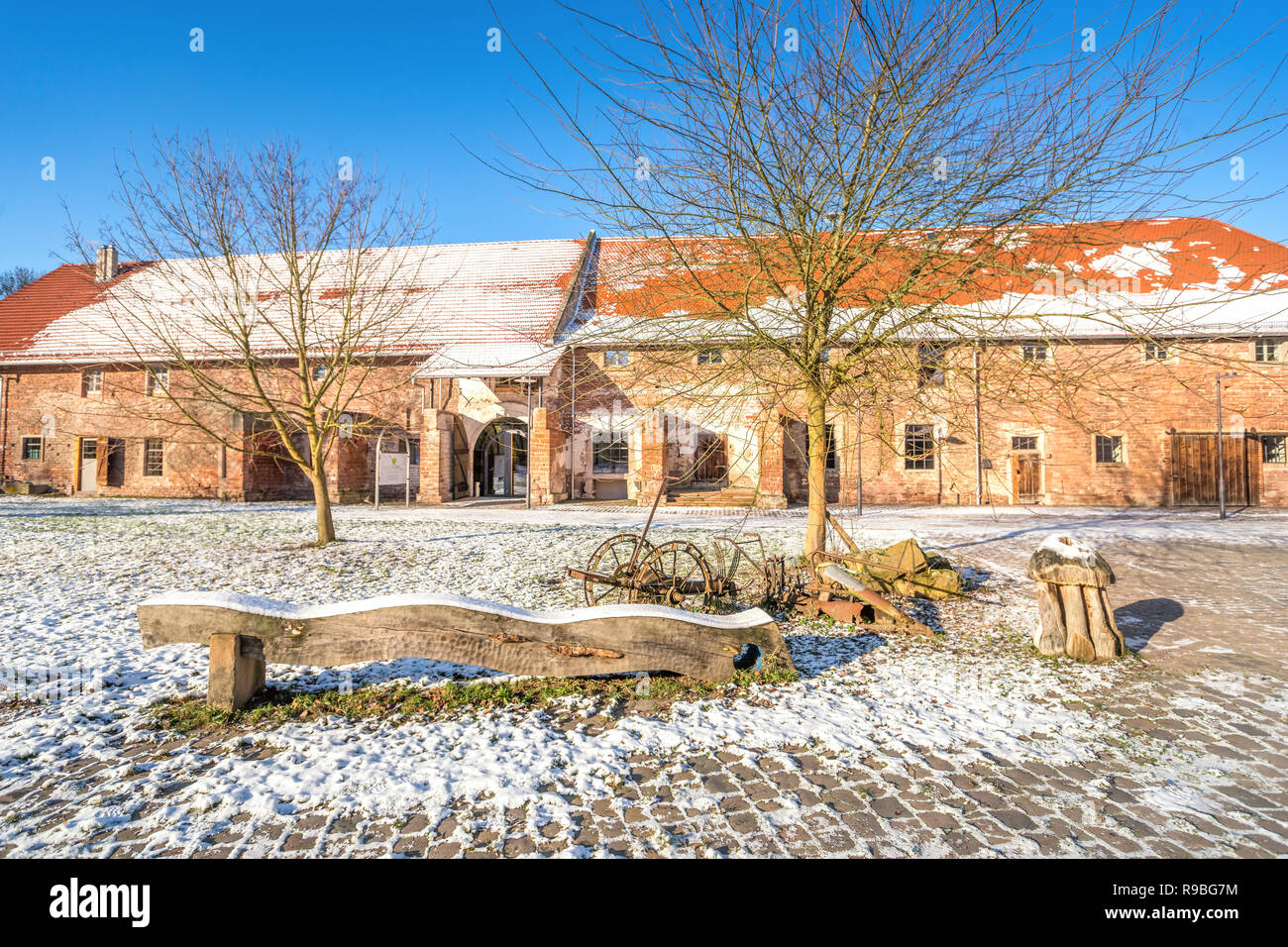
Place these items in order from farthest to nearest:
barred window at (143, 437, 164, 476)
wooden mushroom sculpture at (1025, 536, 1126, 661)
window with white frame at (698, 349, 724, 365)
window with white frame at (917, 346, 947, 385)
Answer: barred window at (143, 437, 164, 476) → window with white frame at (698, 349, 724, 365) → window with white frame at (917, 346, 947, 385) → wooden mushroom sculpture at (1025, 536, 1126, 661)

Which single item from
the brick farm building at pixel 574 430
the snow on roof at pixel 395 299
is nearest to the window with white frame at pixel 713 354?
the brick farm building at pixel 574 430

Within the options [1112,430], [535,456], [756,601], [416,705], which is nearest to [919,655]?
[756,601]

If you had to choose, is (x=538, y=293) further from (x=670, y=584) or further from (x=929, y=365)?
(x=670, y=584)

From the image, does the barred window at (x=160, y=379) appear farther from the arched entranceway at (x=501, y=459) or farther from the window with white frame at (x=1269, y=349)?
the window with white frame at (x=1269, y=349)

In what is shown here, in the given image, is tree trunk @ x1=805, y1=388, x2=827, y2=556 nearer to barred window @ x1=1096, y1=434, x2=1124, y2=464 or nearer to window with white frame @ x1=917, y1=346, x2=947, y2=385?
window with white frame @ x1=917, y1=346, x2=947, y2=385

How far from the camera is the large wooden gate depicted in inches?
748

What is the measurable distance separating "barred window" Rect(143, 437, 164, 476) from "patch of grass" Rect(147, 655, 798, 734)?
2381cm

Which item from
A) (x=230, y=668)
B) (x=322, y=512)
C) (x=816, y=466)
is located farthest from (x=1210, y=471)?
(x=230, y=668)

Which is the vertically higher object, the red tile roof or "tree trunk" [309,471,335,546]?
the red tile roof

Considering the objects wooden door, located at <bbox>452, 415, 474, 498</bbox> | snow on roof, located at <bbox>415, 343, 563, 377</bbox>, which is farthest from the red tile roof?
wooden door, located at <bbox>452, 415, 474, 498</bbox>

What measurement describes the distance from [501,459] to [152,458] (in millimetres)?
12753

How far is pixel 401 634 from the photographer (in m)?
3.55

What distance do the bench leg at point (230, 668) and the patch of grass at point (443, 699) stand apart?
7 centimetres
